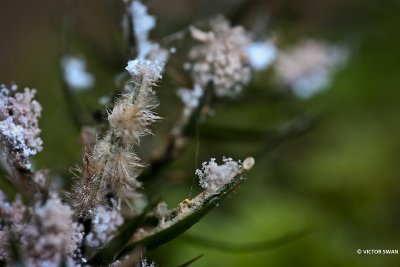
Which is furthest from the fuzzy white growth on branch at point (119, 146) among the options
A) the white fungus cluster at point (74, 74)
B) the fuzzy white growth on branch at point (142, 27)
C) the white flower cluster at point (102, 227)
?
the white fungus cluster at point (74, 74)

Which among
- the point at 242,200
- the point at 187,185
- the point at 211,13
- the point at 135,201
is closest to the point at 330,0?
the point at 211,13

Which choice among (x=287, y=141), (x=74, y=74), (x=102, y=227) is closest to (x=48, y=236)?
(x=102, y=227)

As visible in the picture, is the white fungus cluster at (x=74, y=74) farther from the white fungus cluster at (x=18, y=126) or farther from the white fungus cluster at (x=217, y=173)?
the white fungus cluster at (x=217, y=173)

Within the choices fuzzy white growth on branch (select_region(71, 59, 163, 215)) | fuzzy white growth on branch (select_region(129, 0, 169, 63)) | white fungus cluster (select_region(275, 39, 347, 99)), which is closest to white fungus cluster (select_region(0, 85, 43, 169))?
fuzzy white growth on branch (select_region(71, 59, 163, 215))

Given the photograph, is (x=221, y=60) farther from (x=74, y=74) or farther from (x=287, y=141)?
(x=287, y=141)

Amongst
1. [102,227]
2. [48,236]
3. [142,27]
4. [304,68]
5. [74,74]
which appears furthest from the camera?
[304,68]

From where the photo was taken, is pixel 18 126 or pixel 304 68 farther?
pixel 304 68

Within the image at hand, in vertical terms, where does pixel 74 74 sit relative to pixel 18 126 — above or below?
above
